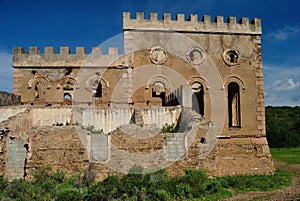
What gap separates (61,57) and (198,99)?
8.02 metres

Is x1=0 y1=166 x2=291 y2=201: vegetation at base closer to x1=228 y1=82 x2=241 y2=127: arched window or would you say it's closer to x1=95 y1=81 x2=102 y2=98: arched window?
x1=95 y1=81 x2=102 y2=98: arched window

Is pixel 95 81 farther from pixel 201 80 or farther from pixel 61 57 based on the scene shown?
pixel 201 80

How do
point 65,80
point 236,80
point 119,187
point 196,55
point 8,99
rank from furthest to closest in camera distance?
point 236,80, point 196,55, point 65,80, point 8,99, point 119,187

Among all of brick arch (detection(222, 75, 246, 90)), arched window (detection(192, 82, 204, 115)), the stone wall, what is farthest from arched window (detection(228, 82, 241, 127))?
the stone wall

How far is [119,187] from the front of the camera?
8.90 m

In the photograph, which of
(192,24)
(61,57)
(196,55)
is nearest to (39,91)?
(61,57)

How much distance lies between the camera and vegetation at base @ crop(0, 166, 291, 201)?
27.8ft

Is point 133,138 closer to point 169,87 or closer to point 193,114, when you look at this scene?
point 193,114

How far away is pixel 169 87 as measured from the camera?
16.8m

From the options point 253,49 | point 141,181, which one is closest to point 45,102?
point 141,181

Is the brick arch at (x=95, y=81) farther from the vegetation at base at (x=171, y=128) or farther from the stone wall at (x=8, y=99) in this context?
the vegetation at base at (x=171, y=128)

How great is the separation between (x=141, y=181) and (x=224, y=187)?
4.32 metres

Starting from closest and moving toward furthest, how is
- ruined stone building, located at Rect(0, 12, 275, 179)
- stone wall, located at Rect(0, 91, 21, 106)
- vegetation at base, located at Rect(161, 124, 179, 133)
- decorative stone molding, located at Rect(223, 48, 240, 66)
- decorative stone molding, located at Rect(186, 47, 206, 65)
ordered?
vegetation at base, located at Rect(161, 124, 179, 133) → stone wall, located at Rect(0, 91, 21, 106) → ruined stone building, located at Rect(0, 12, 275, 179) → decorative stone molding, located at Rect(186, 47, 206, 65) → decorative stone molding, located at Rect(223, 48, 240, 66)

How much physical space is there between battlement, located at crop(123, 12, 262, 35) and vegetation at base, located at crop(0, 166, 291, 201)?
9.01 metres
